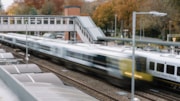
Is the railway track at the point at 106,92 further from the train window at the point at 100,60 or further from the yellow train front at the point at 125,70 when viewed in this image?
the train window at the point at 100,60

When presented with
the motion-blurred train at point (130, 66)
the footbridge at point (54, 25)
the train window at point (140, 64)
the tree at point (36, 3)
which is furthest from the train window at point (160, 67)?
the tree at point (36, 3)

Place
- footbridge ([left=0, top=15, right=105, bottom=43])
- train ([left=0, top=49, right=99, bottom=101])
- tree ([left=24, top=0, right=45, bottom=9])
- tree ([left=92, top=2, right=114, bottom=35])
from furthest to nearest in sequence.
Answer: tree ([left=24, top=0, right=45, bottom=9]) → tree ([left=92, top=2, right=114, bottom=35]) → footbridge ([left=0, top=15, right=105, bottom=43]) → train ([left=0, top=49, right=99, bottom=101])

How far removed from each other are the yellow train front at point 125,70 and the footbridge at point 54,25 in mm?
31618

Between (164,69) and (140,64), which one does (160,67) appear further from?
(140,64)

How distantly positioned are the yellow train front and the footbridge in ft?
104

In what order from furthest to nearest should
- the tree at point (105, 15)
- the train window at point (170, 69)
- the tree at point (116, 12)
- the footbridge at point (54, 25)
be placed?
the tree at point (105, 15), the tree at point (116, 12), the footbridge at point (54, 25), the train window at point (170, 69)

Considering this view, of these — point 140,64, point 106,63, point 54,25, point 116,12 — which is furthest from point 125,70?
point 116,12

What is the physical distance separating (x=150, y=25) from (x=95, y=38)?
16309 mm

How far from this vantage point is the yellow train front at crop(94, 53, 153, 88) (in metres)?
18.9

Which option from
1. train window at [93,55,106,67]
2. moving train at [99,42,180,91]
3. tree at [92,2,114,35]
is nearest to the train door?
moving train at [99,42,180,91]

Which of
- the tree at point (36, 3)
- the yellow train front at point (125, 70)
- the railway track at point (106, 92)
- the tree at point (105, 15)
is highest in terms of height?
the tree at point (36, 3)

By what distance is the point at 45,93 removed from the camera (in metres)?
8.39

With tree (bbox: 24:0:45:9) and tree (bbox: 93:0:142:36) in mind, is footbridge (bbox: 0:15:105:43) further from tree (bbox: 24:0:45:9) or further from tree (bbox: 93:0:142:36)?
tree (bbox: 24:0:45:9)

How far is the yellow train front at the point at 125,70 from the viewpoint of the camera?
18922mm
